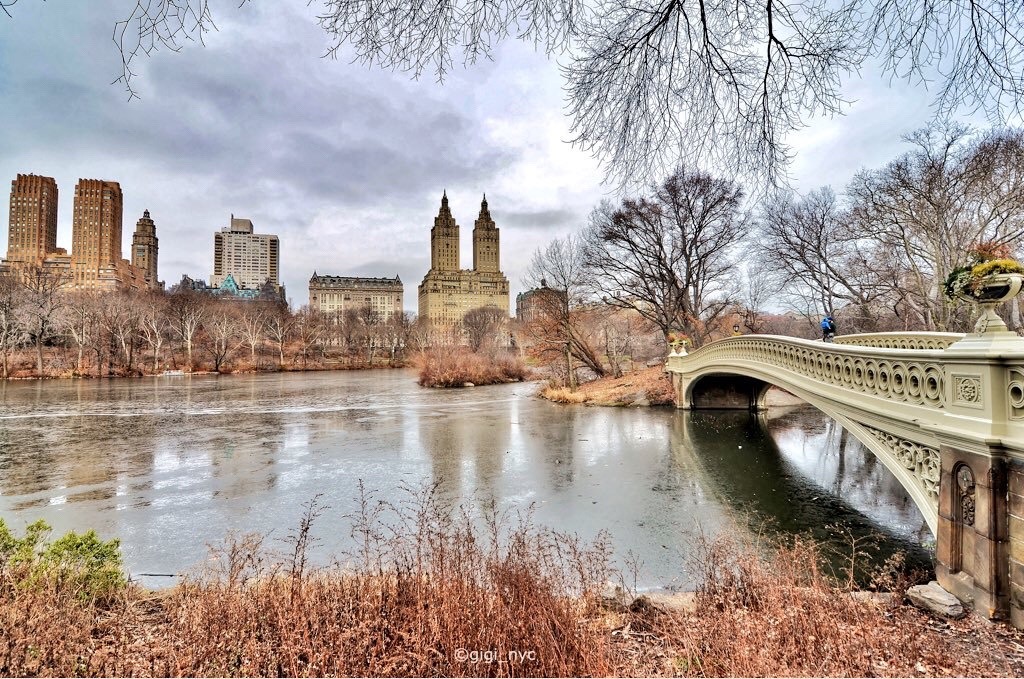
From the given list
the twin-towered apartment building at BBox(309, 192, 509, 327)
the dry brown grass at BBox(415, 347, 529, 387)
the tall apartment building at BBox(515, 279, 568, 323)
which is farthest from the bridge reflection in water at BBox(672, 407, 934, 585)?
the twin-towered apartment building at BBox(309, 192, 509, 327)

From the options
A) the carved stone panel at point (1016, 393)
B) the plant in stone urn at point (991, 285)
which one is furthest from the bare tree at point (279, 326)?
the carved stone panel at point (1016, 393)

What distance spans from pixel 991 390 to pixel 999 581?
158 cm

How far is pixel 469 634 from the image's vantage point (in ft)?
9.69

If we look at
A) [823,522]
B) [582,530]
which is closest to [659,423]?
[823,522]

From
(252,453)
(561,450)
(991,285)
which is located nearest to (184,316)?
(252,453)

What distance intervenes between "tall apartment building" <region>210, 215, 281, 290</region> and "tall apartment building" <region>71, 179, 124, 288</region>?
66.2 metres

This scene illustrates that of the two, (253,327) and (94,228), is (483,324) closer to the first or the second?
(253,327)

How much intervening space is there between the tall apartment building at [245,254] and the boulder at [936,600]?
199 metres

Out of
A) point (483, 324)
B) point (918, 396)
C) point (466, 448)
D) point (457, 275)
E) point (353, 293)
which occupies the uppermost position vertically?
point (457, 275)

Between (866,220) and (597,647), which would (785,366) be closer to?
(597,647)

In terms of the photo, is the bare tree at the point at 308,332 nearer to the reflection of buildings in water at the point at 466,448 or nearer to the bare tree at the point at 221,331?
the bare tree at the point at 221,331

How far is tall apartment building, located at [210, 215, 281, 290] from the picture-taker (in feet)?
587

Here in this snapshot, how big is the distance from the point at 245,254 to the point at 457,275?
314 feet

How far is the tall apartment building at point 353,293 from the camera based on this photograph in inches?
5354
